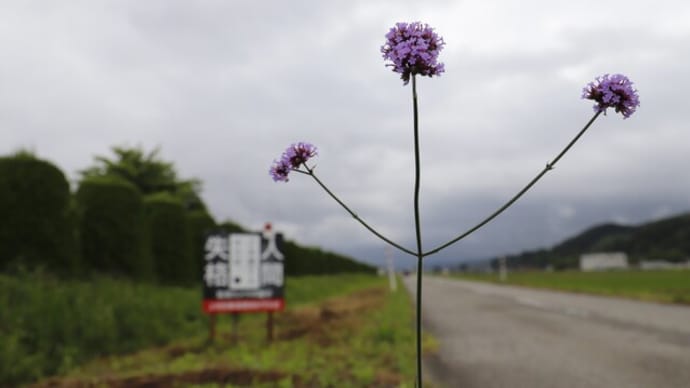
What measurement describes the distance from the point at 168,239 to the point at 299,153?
16000 millimetres

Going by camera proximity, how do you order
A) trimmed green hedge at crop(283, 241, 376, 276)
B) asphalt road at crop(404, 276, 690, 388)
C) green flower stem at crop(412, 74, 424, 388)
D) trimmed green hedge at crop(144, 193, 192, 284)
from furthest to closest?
1. trimmed green hedge at crop(283, 241, 376, 276)
2. trimmed green hedge at crop(144, 193, 192, 284)
3. asphalt road at crop(404, 276, 690, 388)
4. green flower stem at crop(412, 74, 424, 388)

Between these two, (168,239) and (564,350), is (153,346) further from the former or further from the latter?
(564,350)

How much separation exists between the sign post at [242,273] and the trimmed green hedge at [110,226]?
3.60m

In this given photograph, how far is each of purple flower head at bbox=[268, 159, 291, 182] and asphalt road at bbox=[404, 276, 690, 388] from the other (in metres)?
5.76

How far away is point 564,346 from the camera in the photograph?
9.55 m

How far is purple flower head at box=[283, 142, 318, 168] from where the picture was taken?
1.79 m

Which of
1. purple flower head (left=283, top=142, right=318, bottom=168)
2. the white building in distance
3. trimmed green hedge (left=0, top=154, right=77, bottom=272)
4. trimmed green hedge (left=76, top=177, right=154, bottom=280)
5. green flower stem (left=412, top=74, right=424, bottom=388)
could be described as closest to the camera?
green flower stem (left=412, top=74, right=424, bottom=388)

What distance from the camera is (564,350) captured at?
9.14 m

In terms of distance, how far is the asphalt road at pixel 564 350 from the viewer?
7078mm

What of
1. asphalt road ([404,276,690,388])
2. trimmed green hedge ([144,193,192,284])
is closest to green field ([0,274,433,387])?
asphalt road ([404,276,690,388])

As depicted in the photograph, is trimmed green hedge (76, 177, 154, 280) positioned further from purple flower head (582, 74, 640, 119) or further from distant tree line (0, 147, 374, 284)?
purple flower head (582, 74, 640, 119)

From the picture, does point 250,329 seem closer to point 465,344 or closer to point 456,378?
point 465,344

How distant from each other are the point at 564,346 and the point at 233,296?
6.36 meters

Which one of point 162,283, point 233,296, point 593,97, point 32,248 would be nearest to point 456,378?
point 233,296
